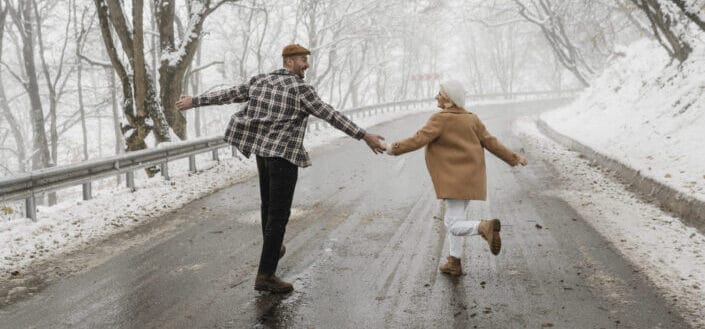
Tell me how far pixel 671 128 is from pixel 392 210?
7.07 m

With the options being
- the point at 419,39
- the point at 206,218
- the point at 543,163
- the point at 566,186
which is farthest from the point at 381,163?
the point at 419,39

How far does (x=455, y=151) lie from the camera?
199 inches

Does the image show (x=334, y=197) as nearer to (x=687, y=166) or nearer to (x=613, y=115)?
(x=687, y=166)

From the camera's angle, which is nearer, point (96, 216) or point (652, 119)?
point (96, 216)

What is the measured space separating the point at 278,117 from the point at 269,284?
4.54ft

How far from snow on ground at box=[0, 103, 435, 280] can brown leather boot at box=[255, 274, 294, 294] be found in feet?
8.89

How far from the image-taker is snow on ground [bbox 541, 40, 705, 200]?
30.0 ft

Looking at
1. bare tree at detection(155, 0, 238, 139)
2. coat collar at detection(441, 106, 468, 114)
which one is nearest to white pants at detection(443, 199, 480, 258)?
coat collar at detection(441, 106, 468, 114)

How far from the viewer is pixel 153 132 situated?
40.5 ft

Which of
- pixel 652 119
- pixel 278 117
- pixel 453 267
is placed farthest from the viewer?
pixel 652 119

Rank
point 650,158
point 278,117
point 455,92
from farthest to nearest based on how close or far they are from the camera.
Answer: point 650,158
point 455,92
point 278,117

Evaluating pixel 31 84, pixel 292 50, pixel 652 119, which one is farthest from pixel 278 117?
pixel 31 84

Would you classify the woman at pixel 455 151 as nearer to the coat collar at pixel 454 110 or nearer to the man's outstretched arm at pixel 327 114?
the coat collar at pixel 454 110

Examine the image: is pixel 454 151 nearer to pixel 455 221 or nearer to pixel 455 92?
pixel 455 92
